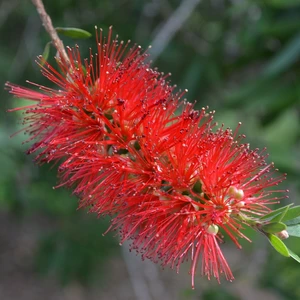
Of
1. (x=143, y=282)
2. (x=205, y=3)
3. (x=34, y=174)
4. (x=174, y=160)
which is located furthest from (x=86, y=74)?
(x=143, y=282)

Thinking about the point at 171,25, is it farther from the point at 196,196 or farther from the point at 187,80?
the point at 196,196

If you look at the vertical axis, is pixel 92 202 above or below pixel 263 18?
below

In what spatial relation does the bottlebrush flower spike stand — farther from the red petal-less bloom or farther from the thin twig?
the thin twig

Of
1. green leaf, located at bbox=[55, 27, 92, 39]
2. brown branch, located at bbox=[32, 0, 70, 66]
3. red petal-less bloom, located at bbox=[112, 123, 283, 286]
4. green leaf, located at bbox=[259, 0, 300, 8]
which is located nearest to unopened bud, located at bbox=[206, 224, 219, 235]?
red petal-less bloom, located at bbox=[112, 123, 283, 286]

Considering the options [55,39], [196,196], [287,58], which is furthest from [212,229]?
[287,58]

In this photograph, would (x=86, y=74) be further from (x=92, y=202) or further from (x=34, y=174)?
(x=34, y=174)

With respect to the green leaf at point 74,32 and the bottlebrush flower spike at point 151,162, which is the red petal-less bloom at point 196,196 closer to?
the bottlebrush flower spike at point 151,162
